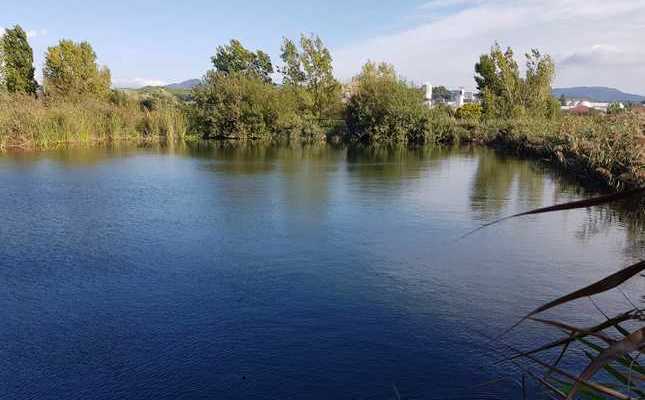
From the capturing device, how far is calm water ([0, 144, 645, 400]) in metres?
4.12

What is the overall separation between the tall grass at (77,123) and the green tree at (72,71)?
4.93 meters

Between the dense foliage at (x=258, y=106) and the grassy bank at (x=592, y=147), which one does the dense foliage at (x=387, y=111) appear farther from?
the grassy bank at (x=592, y=147)

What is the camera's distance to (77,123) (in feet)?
78.7

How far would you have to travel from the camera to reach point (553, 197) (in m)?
11.3

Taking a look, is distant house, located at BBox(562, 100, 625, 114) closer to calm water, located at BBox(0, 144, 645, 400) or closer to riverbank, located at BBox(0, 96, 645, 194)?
riverbank, located at BBox(0, 96, 645, 194)

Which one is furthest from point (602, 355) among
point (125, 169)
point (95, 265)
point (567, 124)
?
point (567, 124)

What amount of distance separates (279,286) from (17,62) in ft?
119

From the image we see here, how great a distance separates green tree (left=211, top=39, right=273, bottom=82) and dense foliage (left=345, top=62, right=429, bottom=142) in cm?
1840

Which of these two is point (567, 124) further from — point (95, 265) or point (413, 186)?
point (95, 265)

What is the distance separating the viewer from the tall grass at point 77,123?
21625mm

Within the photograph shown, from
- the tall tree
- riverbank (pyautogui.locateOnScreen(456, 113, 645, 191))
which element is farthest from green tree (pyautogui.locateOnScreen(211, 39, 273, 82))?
riverbank (pyautogui.locateOnScreen(456, 113, 645, 191))

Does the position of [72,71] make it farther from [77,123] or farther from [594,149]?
[594,149]

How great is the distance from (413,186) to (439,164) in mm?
5603

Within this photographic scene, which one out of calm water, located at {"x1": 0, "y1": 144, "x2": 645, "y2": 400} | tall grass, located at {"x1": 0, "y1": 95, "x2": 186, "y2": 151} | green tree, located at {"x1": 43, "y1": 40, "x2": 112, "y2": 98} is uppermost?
green tree, located at {"x1": 43, "y1": 40, "x2": 112, "y2": 98}
